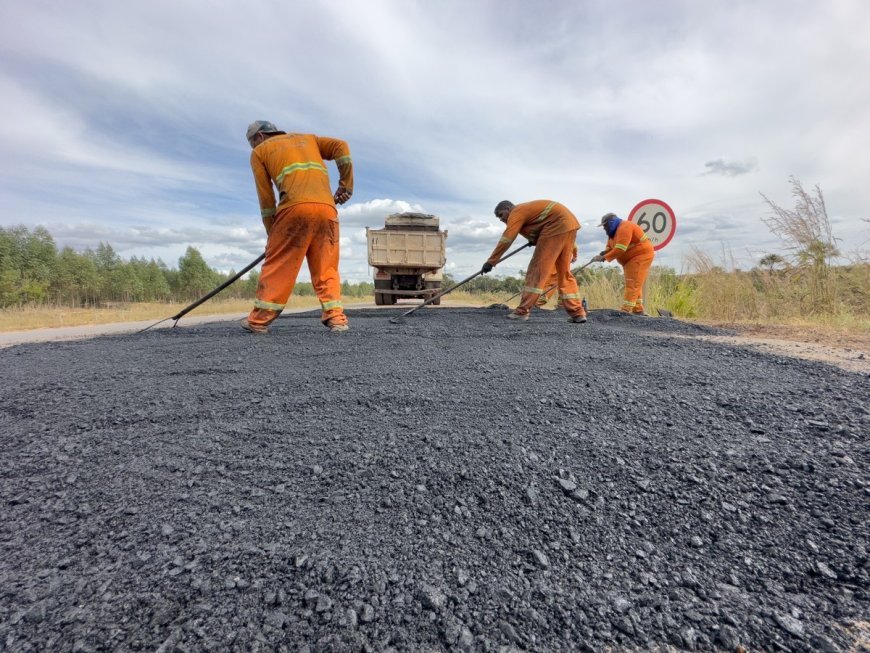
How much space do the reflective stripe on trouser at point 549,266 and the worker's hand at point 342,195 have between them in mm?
2446

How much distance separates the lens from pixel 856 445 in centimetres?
143

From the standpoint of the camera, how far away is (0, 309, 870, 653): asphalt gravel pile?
0.79 metres

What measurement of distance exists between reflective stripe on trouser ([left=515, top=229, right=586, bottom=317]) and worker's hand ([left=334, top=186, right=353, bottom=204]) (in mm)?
2446

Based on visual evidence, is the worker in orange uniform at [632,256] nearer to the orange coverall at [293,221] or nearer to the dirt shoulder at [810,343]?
the dirt shoulder at [810,343]

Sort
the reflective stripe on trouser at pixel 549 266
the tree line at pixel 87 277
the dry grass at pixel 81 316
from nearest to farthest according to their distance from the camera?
the reflective stripe on trouser at pixel 549 266
the dry grass at pixel 81 316
the tree line at pixel 87 277

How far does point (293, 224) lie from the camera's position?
12.2ft

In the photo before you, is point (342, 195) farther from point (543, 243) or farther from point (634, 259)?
point (634, 259)

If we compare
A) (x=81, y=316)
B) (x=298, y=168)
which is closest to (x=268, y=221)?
(x=298, y=168)

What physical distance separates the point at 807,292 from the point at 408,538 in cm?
736

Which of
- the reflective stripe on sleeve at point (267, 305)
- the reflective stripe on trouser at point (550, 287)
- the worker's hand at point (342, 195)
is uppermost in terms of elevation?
the worker's hand at point (342, 195)

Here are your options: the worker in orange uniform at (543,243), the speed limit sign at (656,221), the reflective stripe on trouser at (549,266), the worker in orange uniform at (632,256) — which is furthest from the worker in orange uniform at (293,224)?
the speed limit sign at (656,221)

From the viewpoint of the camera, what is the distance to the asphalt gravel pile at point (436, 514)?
79 centimetres

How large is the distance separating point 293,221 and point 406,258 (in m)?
7.65

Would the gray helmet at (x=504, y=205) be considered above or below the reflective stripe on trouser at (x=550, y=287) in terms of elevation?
above
